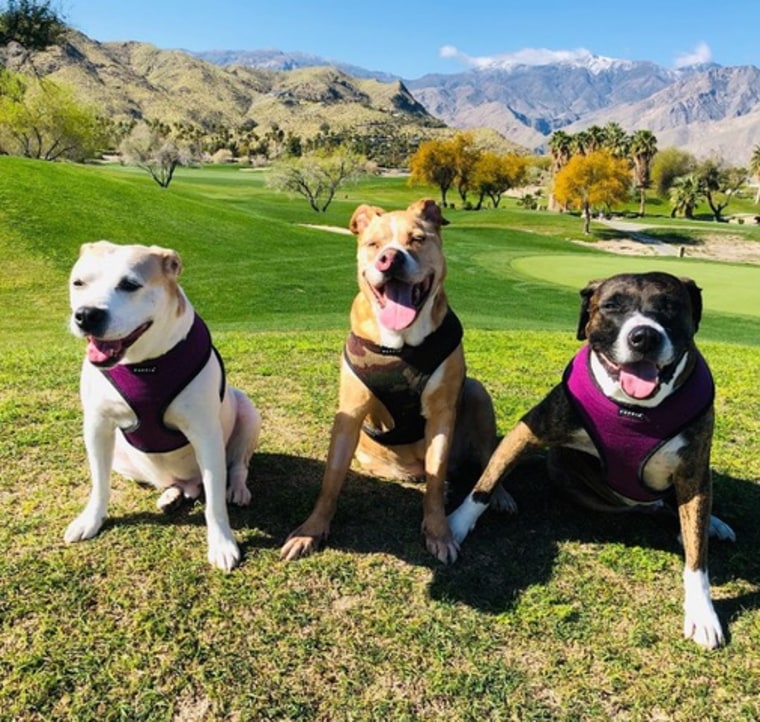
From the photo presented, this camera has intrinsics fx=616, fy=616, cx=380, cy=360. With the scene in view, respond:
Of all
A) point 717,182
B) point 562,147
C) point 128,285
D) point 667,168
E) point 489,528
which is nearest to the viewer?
point 128,285

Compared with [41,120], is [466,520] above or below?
below

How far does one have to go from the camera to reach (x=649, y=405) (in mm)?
2859

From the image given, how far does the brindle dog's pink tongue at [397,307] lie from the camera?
125 inches

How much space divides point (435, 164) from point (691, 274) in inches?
1888

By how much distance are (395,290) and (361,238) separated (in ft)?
1.36

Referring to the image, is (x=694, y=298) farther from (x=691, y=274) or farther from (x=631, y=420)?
(x=691, y=274)

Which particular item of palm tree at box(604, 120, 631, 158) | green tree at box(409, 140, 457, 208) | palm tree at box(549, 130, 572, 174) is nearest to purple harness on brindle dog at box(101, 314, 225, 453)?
green tree at box(409, 140, 457, 208)

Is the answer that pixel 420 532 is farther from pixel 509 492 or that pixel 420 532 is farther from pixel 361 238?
pixel 361 238

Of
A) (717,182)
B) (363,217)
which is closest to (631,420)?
(363,217)

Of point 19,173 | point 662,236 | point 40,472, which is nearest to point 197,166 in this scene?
point 662,236

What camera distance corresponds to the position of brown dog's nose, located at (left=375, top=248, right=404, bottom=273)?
307cm

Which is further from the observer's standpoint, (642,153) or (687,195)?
(642,153)

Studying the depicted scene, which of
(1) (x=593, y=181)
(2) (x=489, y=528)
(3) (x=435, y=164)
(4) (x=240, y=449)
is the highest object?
(3) (x=435, y=164)

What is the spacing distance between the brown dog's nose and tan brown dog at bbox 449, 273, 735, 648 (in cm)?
98
